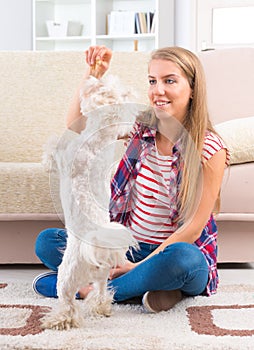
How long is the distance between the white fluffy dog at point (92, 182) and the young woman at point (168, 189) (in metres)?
0.06

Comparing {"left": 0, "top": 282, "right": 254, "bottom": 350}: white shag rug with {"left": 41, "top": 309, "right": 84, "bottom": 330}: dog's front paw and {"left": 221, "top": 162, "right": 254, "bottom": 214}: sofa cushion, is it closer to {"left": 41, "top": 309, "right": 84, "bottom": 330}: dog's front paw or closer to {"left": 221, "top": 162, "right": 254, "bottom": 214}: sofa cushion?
{"left": 41, "top": 309, "right": 84, "bottom": 330}: dog's front paw

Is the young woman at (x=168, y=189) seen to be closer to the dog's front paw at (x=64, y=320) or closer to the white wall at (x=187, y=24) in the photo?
the dog's front paw at (x=64, y=320)

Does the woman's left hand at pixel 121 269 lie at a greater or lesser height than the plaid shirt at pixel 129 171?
lesser

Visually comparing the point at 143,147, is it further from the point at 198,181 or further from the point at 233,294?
the point at 233,294

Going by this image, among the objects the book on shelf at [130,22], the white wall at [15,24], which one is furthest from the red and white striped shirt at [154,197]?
the white wall at [15,24]

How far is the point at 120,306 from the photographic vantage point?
174 cm

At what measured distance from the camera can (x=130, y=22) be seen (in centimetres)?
565

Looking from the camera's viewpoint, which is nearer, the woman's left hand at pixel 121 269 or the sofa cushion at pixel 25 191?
the woman's left hand at pixel 121 269

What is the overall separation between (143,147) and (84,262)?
0.32 metres

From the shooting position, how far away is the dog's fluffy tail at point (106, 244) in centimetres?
137

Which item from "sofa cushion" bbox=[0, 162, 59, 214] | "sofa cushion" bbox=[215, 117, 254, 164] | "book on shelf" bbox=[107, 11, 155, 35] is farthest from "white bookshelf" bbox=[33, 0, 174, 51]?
"sofa cushion" bbox=[0, 162, 59, 214]

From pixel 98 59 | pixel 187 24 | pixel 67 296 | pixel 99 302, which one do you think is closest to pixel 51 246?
pixel 99 302

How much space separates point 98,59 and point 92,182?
0.93 feet

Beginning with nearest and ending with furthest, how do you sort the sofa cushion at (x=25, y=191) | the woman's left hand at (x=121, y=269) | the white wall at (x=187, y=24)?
the woman's left hand at (x=121, y=269) < the sofa cushion at (x=25, y=191) < the white wall at (x=187, y=24)
